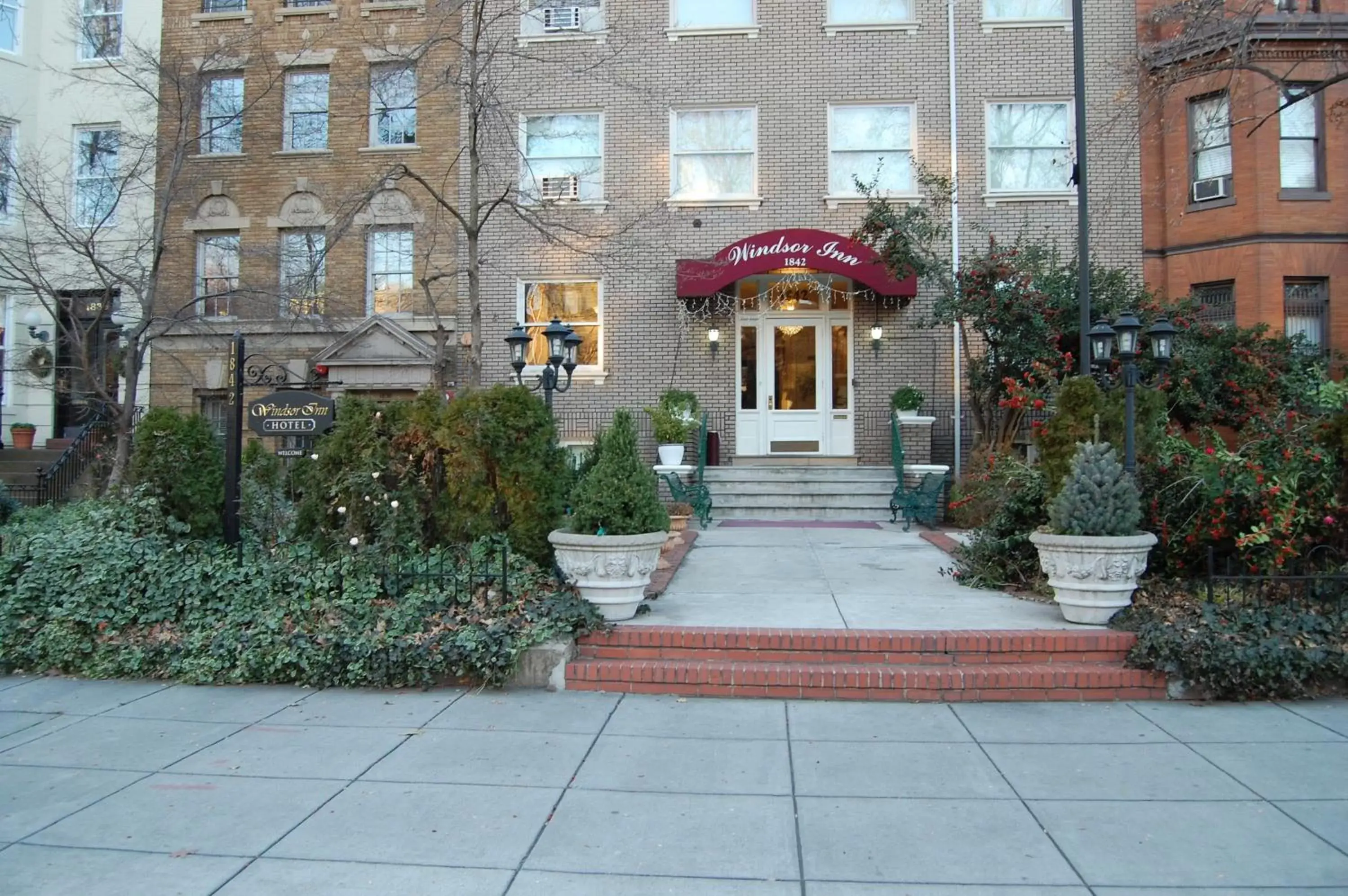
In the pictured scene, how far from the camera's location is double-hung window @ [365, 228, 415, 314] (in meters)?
15.9

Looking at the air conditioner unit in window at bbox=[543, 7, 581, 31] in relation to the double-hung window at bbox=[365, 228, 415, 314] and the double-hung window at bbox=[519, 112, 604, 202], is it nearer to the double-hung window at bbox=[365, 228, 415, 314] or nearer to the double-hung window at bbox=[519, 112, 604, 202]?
the double-hung window at bbox=[519, 112, 604, 202]

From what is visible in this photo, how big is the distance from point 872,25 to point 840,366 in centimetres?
600

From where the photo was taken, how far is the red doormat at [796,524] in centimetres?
1202

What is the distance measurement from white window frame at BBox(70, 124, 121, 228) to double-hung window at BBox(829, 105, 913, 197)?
38.6 ft

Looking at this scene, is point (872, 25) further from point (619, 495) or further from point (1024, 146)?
point (619, 495)

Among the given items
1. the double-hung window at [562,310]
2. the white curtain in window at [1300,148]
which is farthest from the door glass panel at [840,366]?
the white curtain in window at [1300,148]

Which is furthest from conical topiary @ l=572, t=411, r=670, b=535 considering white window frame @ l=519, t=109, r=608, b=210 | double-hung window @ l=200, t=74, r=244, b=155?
double-hung window @ l=200, t=74, r=244, b=155

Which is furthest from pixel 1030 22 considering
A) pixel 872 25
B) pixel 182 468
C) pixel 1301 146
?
pixel 182 468

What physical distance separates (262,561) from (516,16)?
12062mm

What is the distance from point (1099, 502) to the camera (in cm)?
636

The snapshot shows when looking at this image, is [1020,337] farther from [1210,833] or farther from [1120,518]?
[1210,833]

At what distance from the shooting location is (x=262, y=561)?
6.87m

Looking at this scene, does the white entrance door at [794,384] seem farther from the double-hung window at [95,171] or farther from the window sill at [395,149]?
the double-hung window at [95,171]

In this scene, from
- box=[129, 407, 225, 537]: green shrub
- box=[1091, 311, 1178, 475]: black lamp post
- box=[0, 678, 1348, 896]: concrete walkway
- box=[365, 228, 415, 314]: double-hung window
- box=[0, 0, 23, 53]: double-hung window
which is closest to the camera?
box=[0, 678, 1348, 896]: concrete walkway
